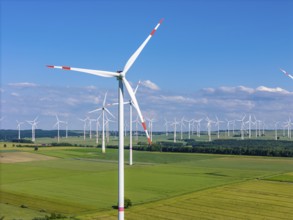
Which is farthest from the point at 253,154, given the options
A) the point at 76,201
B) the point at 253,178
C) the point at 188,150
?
the point at 76,201

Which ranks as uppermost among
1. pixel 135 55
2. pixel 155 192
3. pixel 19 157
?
pixel 135 55

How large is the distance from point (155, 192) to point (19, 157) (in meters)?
Answer: 89.4

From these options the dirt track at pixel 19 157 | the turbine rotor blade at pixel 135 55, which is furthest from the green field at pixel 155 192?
the dirt track at pixel 19 157

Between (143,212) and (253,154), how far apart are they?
118 metres

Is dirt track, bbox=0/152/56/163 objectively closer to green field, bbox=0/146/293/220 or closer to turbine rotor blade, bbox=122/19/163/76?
green field, bbox=0/146/293/220

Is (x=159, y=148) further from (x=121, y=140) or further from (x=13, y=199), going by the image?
(x=121, y=140)

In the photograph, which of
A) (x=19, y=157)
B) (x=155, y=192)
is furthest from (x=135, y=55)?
(x=19, y=157)

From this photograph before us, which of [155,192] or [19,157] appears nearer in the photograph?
[155,192]

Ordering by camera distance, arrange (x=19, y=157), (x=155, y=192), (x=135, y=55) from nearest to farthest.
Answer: (x=135, y=55) < (x=155, y=192) < (x=19, y=157)

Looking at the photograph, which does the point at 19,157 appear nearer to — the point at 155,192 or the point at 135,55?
the point at 155,192

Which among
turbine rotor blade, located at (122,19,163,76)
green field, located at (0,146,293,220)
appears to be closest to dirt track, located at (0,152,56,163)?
green field, located at (0,146,293,220)

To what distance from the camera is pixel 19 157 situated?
5842 inches

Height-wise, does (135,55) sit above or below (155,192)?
above

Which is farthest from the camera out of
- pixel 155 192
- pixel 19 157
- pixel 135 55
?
pixel 19 157
